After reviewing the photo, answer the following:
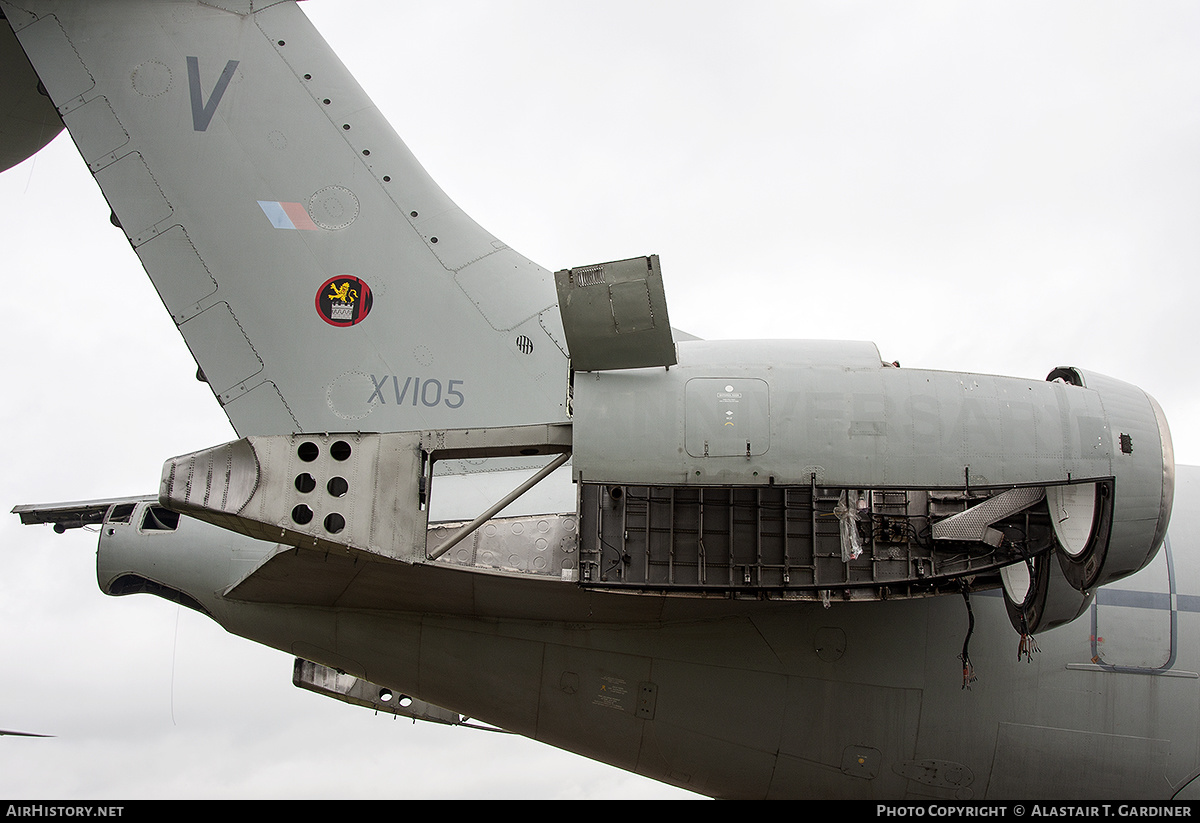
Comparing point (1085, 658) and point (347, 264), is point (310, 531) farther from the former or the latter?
point (1085, 658)

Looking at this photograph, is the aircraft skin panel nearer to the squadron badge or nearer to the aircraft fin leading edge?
the aircraft fin leading edge

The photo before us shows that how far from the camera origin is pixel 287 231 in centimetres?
704

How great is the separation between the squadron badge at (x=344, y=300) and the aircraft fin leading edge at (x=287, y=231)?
0.01m

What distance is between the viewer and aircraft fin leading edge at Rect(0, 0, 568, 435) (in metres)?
6.80

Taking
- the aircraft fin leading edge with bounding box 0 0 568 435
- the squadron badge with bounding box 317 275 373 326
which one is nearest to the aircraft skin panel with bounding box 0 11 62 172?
the aircraft fin leading edge with bounding box 0 0 568 435

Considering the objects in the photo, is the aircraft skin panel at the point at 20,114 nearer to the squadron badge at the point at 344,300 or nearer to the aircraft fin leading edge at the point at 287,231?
the aircraft fin leading edge at the point at 287,231

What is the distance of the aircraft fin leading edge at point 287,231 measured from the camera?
22.3 feet

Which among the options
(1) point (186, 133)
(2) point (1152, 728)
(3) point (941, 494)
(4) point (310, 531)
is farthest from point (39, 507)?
(2) point (1152, 728)

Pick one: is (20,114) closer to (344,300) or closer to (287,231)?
(287,231)

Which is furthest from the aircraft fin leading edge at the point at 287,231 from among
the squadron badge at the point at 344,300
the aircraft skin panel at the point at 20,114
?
the aircraft skin panel at the point at 20,114

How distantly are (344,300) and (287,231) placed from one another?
0.71m

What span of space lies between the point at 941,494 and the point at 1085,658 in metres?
1.89

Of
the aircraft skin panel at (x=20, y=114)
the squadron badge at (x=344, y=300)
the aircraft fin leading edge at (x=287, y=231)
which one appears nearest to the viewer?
the aircraft fin leading edge at (x=287, y=231)

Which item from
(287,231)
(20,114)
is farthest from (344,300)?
(20,114)
